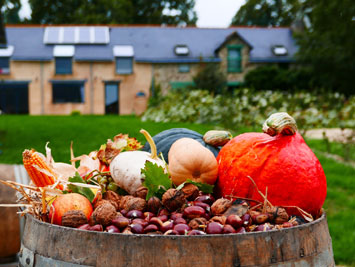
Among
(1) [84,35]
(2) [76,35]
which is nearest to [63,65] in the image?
(2) [76,35]

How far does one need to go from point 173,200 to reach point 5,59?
23415mm

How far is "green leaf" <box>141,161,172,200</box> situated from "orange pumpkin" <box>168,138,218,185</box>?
11 centimetres

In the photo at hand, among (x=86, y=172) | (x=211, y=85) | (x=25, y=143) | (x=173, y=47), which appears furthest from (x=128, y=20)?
(x=86, y=172)

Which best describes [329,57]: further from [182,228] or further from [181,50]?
[182,228]

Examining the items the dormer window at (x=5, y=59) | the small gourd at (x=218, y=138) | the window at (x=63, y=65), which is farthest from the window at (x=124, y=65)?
the small gourd at (x=218, y=138)

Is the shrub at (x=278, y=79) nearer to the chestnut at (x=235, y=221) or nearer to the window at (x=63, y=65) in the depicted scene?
the window at (x=63, y=65)

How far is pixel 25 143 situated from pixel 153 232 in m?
6.74

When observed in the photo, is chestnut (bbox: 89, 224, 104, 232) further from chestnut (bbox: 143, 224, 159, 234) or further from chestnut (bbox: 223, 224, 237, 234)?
chestnut (bbox: 223, 224, 237, 234)

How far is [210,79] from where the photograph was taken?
20.8 meters

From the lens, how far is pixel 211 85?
20297mm

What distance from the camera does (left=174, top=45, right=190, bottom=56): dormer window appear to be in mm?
23891

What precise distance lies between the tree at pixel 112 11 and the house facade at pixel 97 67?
795 cm

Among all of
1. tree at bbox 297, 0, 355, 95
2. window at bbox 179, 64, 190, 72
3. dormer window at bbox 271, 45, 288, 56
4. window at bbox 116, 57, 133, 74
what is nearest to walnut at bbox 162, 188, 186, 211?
tree at bbox 297, 0, 355, 95

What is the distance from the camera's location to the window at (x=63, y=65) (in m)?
23.0
